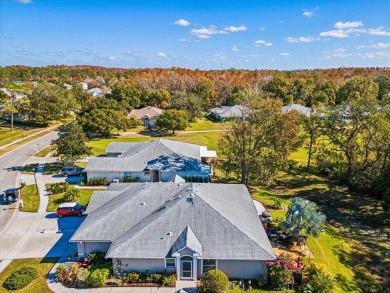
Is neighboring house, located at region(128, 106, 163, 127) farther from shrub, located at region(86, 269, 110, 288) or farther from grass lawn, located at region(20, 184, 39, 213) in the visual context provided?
shrub, located at region(86, 269, 110, 288)

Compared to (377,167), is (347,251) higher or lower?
lower

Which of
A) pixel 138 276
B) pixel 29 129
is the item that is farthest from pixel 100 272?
pixel 29 129

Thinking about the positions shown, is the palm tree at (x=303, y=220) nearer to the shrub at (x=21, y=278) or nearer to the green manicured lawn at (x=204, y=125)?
the shrub at (x=21, y=278)

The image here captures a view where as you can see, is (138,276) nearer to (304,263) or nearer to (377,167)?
(304,263)

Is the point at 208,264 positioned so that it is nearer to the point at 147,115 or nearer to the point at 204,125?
the point at 147,115

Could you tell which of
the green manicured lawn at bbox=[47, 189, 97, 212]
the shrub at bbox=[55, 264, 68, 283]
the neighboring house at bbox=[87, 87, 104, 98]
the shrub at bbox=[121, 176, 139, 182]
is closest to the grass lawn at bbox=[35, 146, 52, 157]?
the green manicured lawn at bbox=[47, 189, 97, 212]

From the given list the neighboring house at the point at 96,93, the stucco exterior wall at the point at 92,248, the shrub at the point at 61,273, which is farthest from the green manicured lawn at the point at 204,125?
the shrub at the point at 61,273

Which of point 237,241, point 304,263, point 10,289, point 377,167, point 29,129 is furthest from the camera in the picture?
point 29,129
